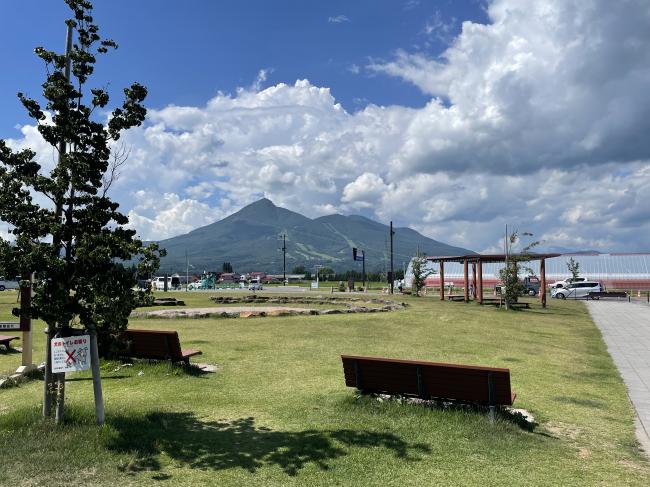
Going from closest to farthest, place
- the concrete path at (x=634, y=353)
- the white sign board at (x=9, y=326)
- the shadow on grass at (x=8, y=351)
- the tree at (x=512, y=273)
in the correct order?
the concrete path at (x=634, y=353) → the white sign board at (x=9, y=326) → the shadow on grass at (x=8, y=351) → the tree at (x=512, y=273)

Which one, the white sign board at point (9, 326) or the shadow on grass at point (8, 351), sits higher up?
the white sign board at point (9, 326)

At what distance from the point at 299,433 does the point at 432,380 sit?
2167mm

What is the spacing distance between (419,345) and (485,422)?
801cm

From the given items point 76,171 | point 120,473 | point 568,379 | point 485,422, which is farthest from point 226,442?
point 568,379

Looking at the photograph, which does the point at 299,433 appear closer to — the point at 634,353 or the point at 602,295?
the point at 634,353

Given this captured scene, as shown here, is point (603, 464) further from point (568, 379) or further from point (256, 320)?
point (256, 320)

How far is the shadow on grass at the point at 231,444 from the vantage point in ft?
18.9

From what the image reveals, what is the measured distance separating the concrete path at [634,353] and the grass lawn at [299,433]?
263 millimetres

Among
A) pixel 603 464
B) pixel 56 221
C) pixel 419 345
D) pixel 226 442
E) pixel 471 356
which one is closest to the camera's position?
pixel 603 464

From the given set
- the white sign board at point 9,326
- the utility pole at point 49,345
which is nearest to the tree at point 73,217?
the utility pole at point 49,345

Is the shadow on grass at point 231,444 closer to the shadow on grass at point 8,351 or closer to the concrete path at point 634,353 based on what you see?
the concrete path at point 634,353

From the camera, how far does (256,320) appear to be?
73.3ft

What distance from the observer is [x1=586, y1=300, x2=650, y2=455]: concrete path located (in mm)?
8195

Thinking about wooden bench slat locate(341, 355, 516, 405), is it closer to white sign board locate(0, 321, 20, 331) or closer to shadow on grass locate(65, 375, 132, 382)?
shadow on grass locate(65, 375, 132, 382)
